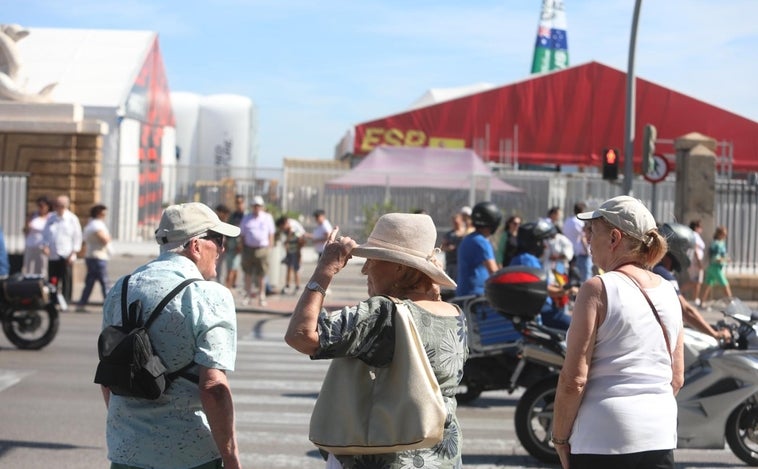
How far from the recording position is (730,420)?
22.9ft

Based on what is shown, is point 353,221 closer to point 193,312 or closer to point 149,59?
point 149,59

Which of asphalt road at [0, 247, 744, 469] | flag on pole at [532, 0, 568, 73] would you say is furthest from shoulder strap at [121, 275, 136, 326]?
flag on pole at [532, 0, 568, 73]

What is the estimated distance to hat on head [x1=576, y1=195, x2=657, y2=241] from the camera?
13.2ft

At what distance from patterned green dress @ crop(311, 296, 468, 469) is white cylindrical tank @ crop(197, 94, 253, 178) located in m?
39.6

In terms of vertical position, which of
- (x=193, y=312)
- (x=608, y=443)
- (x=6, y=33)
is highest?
(x=6, y=33)

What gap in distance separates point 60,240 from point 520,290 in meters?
10.7

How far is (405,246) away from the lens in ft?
11.6

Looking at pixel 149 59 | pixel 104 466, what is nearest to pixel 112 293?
pixel 104 466

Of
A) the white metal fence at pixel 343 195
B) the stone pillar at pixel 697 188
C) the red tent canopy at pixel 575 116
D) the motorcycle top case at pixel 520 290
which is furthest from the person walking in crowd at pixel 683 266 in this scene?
the red tent canopy at pixel 575 116

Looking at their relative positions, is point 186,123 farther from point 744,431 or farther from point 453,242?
point 744,431

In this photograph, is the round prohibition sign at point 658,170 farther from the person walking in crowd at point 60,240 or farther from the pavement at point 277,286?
the person walking in crowd at point 60,240

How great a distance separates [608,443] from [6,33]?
23088 millimetres

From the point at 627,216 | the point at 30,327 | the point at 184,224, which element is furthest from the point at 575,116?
the point at 184,224

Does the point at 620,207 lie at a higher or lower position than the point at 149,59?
lower
